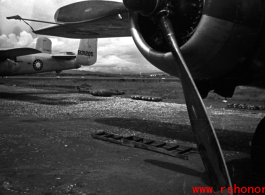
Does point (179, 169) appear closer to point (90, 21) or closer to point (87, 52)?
point (90, 21)

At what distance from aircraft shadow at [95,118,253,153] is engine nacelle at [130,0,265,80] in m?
2.28

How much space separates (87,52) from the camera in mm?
29703

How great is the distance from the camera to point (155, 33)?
3984 millimetres

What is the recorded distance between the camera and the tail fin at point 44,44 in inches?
1106

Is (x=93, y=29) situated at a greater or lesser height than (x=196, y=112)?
greater

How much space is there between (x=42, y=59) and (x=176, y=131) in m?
20.6

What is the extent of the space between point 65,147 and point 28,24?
462 cm

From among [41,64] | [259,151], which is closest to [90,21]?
[259,151]

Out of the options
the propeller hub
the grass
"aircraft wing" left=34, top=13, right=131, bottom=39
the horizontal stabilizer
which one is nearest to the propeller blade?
the propeller hub

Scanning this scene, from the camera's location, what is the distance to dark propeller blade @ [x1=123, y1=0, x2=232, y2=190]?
250 centimetres

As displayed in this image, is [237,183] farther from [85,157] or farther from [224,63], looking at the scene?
[85,157]

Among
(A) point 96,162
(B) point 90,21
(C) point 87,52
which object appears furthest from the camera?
(C) point 87,52

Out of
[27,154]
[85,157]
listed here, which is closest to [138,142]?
[85,157]

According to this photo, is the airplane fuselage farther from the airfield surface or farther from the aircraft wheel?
the aircraft wheel
